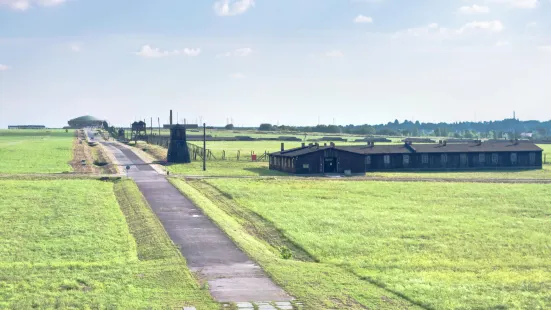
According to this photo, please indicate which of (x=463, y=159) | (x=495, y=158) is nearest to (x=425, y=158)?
(x=463, y=159)

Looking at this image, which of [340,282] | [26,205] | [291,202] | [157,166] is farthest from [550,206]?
[157,166]

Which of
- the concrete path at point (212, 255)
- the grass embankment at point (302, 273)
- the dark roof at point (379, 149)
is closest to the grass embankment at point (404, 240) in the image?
the grass embankment at point (302, 273)

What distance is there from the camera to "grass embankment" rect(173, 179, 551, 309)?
26.7 m

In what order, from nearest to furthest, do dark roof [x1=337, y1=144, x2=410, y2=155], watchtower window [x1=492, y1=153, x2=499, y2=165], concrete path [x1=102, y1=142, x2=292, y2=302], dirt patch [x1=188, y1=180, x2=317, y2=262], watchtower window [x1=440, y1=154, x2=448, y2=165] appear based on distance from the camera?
1. concrete path [x1=102, y1=142, x2=292, y2=302]
2. dirt patch [x1=188, y1=180, x2=317, y2=262]
3. dark roof [x1=337, y1=144, x2=410, y2=155]
4. watchtower window [x1=440, y1=154, x2=448, y2=165]
5. watchtower window [x1=492, y1=153, x2=499, y2=165]

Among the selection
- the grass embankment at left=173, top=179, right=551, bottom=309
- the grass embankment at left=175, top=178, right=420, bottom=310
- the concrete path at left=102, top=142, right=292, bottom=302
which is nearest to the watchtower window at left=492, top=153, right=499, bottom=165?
the grass embankment at left=173, top=179, right=551, bottom=309

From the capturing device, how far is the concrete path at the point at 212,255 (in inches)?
1001

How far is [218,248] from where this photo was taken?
3372 centimetres

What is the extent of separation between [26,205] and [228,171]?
34556mm

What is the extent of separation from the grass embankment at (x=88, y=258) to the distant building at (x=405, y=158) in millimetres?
32712

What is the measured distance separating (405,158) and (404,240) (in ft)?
171

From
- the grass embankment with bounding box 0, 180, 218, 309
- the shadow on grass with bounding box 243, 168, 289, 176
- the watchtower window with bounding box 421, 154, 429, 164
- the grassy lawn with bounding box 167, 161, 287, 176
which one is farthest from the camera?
the watchtower window with bounding box 421, 154, 429, 164

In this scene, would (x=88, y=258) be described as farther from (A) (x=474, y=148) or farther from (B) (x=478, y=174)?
(A) (x=474, y=148)

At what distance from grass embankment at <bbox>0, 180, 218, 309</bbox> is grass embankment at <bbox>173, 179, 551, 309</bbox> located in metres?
4.51

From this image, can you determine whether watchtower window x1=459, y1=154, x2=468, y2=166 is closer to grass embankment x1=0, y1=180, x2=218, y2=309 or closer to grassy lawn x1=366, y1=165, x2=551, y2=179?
grassy lawn x1=366, y1=165, x2=551, y2=179
